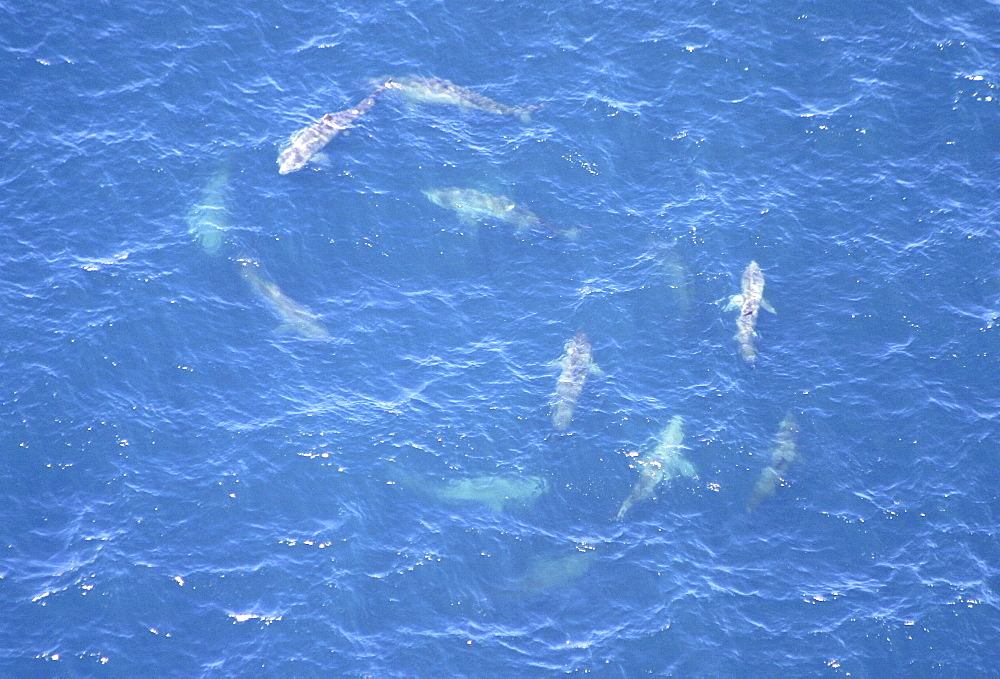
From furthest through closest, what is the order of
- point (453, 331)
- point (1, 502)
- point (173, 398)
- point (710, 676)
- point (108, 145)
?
1. point (108, 145)
2. point (453, 331)
3. point (173, 398)
4. point (1, 502)
5. point (710, 676)

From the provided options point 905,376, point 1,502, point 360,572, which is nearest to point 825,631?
point 905,376

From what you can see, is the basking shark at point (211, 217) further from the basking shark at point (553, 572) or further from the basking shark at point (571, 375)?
the basking shark at point (553, 572)

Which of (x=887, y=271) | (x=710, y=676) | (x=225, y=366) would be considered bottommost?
(x=710, y=676)

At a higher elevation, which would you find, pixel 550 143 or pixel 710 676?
pixel 550 143

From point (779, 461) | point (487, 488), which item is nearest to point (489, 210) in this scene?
point (487, 488)

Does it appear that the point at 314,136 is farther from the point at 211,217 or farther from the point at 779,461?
the point at 779,461

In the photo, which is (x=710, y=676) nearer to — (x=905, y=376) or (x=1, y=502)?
(x=905, y=376)

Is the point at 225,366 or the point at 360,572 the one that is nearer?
the point at 360,572
